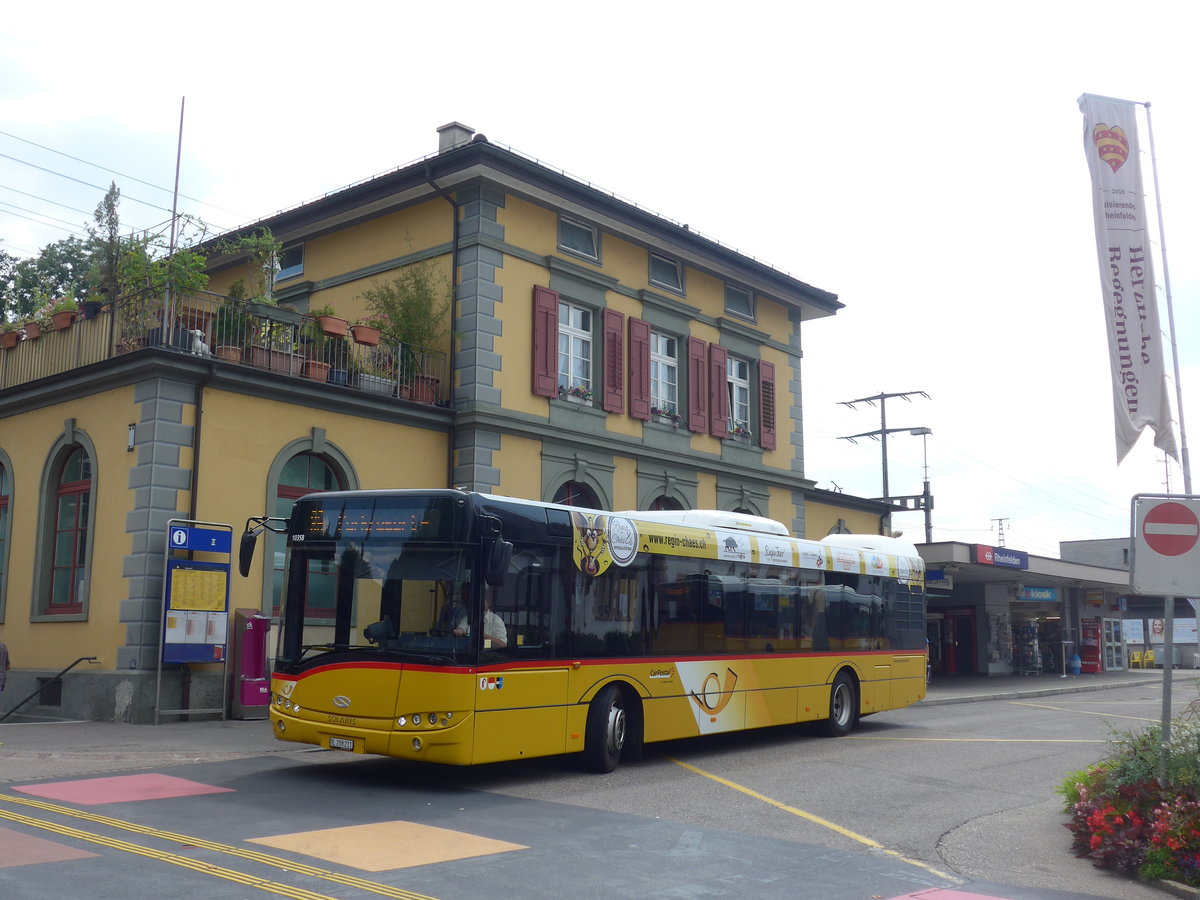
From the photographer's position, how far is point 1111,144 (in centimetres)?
1314

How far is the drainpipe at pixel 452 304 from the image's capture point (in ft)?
67.9

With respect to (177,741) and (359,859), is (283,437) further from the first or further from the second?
(359,859)

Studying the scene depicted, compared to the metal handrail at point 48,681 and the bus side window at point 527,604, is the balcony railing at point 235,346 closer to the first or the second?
the metal handrail at point 48,681

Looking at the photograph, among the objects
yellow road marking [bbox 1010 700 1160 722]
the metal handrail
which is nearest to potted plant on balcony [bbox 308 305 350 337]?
the metal handrail

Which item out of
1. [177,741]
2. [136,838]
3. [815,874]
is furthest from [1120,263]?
[177,741]

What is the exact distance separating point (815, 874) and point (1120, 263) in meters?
8.36

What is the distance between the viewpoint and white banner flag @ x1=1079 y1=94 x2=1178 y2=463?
1266 centimetres

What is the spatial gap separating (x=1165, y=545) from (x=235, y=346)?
45.1 ft

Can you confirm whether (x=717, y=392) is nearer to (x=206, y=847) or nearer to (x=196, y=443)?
(x=196, y=443)

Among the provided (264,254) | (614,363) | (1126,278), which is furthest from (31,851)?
(614,363)

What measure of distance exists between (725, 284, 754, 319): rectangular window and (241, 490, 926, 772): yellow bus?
12.8 metres

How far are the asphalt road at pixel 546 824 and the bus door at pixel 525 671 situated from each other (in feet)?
1.54

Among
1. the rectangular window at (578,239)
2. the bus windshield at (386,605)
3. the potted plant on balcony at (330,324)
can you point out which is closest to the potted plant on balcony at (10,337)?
the potted plant on balcony at (330,324)

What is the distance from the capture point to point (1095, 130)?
43.1ft
